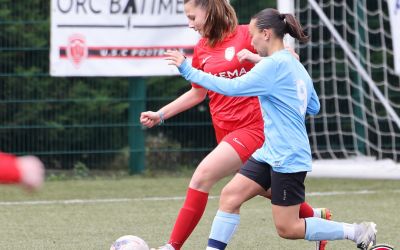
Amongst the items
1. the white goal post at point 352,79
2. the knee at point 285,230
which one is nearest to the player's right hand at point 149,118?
the knee at point 285,230

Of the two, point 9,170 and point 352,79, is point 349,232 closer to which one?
point 9,170

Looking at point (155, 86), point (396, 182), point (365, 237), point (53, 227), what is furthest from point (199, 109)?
point (365, 237)

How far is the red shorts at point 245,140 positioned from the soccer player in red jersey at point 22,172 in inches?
96.3

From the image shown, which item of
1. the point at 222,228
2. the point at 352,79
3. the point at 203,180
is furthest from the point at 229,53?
the point at 352,79

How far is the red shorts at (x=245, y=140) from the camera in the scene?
722cm

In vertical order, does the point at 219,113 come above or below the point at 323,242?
above

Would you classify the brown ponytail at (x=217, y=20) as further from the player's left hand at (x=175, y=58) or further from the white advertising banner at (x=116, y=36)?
the white advertising banner at (x=116, y=36)

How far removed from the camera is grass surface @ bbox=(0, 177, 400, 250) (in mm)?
8219

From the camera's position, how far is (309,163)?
260 inches

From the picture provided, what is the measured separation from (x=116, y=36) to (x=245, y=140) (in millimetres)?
5534

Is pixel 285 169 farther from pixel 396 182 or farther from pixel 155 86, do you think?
pixel 155 86

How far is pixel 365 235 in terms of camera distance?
22.5 feet

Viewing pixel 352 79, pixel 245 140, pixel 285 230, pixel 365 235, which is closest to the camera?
pixel 285 230

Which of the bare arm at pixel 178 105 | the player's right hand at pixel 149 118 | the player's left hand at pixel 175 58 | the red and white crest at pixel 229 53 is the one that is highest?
the red and white crest at pixel 229 53
